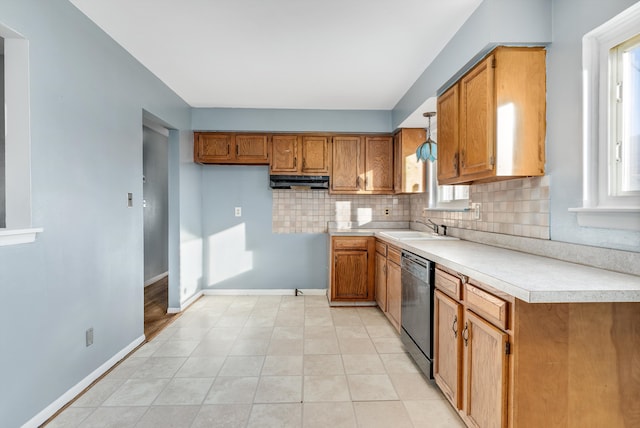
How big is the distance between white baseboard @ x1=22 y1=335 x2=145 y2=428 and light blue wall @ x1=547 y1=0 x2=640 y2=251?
3.05m

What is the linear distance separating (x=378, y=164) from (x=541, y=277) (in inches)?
121

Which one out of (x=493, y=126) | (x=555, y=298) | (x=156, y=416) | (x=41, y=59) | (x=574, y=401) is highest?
(x=41, y=59)

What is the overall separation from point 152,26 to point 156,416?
2532 mm

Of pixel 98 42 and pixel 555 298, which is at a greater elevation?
pixel 98 42

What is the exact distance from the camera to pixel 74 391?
81.2 inches

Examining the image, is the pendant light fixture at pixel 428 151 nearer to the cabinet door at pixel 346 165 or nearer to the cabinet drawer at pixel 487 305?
the cabinet door at pixel 346 165

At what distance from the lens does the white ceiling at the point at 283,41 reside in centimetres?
209

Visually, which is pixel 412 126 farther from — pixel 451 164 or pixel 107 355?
pixel 107 355

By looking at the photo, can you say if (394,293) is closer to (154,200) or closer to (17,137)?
(17,137)

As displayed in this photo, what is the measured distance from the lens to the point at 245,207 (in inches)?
179

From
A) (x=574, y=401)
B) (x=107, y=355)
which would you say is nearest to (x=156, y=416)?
(x=107, y=355)

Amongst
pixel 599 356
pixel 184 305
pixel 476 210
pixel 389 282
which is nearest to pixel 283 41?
pixel 476 210

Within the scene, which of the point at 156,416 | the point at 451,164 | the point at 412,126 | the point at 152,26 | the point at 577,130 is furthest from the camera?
the point at 412,126

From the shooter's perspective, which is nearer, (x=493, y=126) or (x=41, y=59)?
(x=41, y=59)
